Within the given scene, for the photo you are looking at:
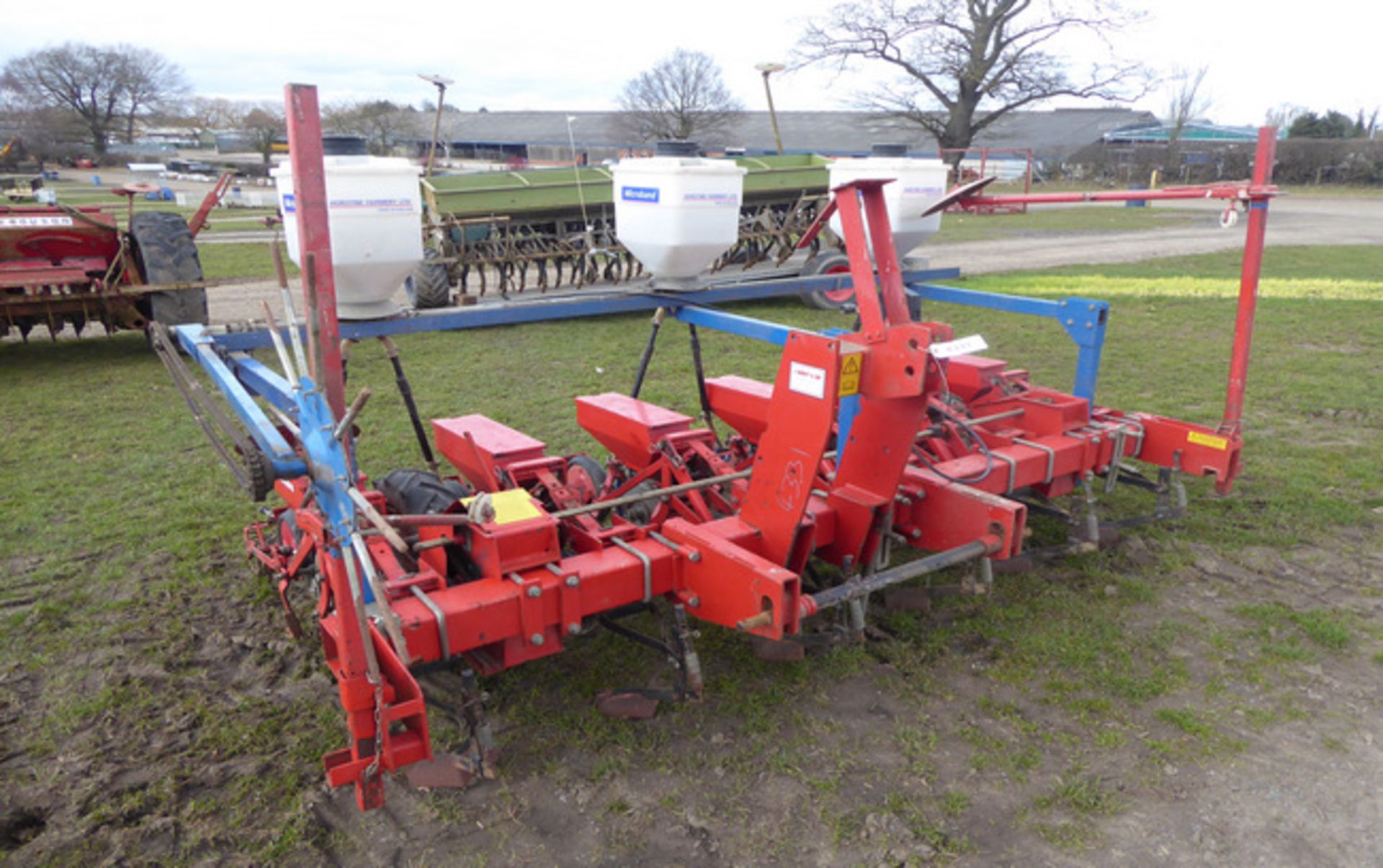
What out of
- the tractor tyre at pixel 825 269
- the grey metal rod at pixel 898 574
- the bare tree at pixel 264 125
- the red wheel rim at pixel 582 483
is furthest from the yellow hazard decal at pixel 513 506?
the bare tree at pixel 264 125

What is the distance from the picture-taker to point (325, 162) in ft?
11.5

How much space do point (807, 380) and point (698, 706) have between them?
131 cm

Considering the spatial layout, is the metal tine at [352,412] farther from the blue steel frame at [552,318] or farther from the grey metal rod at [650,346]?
the grey metal rod at [650,346]

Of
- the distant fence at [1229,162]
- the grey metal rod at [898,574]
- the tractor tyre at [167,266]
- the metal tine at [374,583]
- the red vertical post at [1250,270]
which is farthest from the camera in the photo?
the distant fence at [1229,162]

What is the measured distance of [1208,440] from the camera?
4.48 meters

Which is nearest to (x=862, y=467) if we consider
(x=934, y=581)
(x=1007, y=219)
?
(x=934, y=581)

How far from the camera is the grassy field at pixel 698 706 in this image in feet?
9.40

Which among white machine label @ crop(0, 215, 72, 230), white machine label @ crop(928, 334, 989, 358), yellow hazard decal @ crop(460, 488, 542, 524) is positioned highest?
white machine label @ crop(0, 215, 72, 230)

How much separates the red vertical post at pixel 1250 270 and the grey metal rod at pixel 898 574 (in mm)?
1789

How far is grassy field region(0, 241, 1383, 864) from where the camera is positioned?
9.40ft

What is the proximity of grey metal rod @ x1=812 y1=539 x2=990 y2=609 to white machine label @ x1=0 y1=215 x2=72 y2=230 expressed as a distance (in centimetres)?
867

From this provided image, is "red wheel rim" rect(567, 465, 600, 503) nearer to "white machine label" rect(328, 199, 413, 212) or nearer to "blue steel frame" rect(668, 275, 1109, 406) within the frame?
"blue steel frame" rect(668, 275, 1109, 406)

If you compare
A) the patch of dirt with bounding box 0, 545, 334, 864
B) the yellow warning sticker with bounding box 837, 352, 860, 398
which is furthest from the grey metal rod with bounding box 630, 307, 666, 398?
the patch of dirt with bounding box 0, 545, 334, 864

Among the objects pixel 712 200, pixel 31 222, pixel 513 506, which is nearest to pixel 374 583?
pixel 513 506
